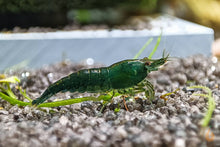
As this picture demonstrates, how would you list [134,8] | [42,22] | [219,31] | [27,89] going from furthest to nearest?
1. [219,31]
2. [134,8]
3. [42,22]
4. [27,89]

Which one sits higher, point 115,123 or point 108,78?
point 108,78

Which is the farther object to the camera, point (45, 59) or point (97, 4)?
point (97, 4)

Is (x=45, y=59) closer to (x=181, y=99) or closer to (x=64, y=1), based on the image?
(x=64, y=1)

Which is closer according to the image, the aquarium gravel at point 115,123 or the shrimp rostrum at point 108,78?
the aquarium gravel at point 115,123

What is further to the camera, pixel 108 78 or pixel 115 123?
pixel 108 78

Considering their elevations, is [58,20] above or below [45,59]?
above

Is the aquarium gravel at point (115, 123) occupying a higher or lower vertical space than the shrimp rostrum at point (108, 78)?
lower

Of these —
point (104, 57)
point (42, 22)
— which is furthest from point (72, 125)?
point (42, 22)

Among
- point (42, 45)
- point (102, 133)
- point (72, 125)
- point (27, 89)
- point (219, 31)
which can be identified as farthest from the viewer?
point (219, 31)

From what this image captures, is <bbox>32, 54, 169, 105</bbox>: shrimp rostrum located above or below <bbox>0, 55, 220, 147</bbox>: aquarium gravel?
above

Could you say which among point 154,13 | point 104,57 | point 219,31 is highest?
point 154,13
